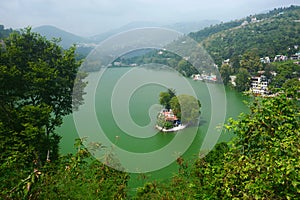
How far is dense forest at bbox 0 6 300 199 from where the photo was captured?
1239 mm

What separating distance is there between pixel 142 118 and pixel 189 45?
4.98m

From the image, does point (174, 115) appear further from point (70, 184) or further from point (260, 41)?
point (260, 41)

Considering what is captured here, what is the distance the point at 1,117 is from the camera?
9.11 feet

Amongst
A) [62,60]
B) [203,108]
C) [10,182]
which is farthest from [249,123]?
[203,108]

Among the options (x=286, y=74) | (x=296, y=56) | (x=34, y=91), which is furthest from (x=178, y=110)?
(x=296, y=56)

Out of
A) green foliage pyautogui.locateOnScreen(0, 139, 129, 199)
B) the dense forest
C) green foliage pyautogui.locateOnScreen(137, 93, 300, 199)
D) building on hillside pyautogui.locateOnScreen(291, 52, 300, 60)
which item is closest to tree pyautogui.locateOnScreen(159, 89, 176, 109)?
the dense forest

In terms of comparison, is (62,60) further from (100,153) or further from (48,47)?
(100,153)

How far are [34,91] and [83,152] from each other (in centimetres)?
144

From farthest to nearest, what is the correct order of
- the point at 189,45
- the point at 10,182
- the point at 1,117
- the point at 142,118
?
1. the point at 142,118
2. the point at 189,45
3. the point at 1,117
4. the point at 10,182

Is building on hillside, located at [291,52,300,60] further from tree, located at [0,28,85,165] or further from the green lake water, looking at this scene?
tree, located at [0,28,85,165]

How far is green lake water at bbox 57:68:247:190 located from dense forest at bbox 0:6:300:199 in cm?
33

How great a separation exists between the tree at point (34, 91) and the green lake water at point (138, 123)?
1.11 feet

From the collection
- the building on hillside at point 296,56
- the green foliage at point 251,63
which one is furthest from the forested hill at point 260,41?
the green foliage at point 251,63

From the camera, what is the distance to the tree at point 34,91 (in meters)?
2.79
